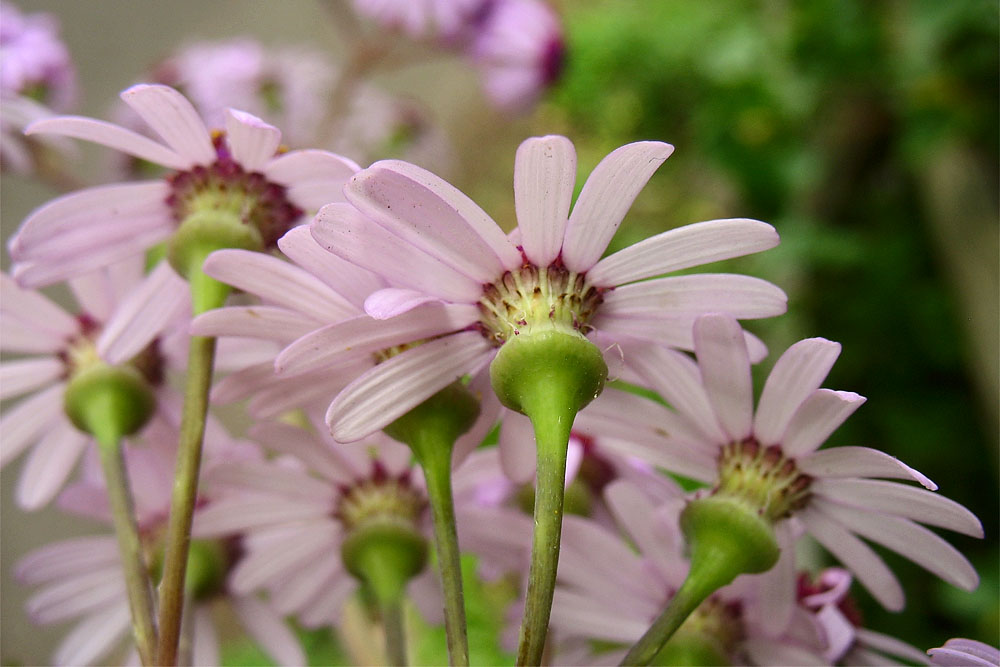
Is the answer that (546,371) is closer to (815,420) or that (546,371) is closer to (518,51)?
(815,420)

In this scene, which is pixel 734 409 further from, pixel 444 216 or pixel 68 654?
pixel 68 654

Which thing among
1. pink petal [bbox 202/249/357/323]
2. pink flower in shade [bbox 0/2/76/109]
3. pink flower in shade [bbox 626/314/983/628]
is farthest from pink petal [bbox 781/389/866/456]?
pink flower in shade [bbox 0/2/76/109]

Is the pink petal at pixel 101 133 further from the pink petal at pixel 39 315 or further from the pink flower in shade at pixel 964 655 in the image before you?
the pink flower in shade at pixel 964 655

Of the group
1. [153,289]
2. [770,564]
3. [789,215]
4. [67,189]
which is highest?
[789,215]

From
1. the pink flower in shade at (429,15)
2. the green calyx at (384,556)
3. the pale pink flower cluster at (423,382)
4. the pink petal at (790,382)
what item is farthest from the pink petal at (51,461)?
the pink flower in shade at (429,15)

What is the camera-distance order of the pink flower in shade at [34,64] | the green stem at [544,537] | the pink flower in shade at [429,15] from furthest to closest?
the pink flower in shade at [429,15] → the pink flower in shade at [34,64] → the green stem at [544,537]

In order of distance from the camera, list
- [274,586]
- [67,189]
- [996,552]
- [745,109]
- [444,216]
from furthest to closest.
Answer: [745,109]
[996,552]
[67,189]
[274,586]
[444,216]

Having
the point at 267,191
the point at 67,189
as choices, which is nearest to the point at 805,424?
the point at 267,191
